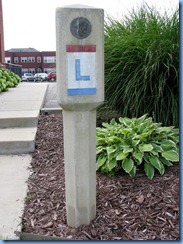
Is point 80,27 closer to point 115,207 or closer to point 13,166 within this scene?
point 115,207

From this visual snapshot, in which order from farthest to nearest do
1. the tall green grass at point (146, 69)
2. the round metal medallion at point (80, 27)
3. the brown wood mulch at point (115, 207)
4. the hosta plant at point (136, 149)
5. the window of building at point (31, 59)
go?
the window of building at point (31, 59) → the tall green grass at point (146, 69) → the hosta plant at point (136, 149) → the brown wood mulch at point (115, 207) → the round metal medallion at point (80, 27)

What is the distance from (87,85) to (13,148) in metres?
2.03

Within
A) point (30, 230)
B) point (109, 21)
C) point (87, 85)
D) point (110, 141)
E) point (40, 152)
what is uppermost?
point (109, 21)

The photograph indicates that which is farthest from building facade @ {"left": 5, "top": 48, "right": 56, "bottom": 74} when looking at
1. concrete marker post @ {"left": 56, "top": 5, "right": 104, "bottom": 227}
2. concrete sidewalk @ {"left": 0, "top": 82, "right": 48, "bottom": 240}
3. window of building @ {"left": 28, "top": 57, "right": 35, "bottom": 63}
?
concrete marker post @ {"left": 56, "top": 5, "right": 104, "bottom": 227}

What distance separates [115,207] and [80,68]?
125 cm

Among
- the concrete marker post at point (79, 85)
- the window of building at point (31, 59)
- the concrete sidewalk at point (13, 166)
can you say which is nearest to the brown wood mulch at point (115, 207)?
the concrete sidewalk at point (13, 166)

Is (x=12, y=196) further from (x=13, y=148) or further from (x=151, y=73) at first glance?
(x=151, y=73)

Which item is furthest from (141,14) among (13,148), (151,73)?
(13,148)

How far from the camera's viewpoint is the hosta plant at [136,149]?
3072mm

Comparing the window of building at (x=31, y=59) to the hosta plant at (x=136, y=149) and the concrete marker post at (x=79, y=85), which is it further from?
the concrete marker post at (x=79, y=85)

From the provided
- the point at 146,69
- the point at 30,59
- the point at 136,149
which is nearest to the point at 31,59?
the point at 30,59

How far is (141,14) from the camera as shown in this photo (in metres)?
4.50

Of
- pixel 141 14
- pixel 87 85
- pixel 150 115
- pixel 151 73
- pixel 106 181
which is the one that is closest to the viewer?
pixel 87 85

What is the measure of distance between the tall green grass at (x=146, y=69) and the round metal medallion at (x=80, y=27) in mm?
1850
